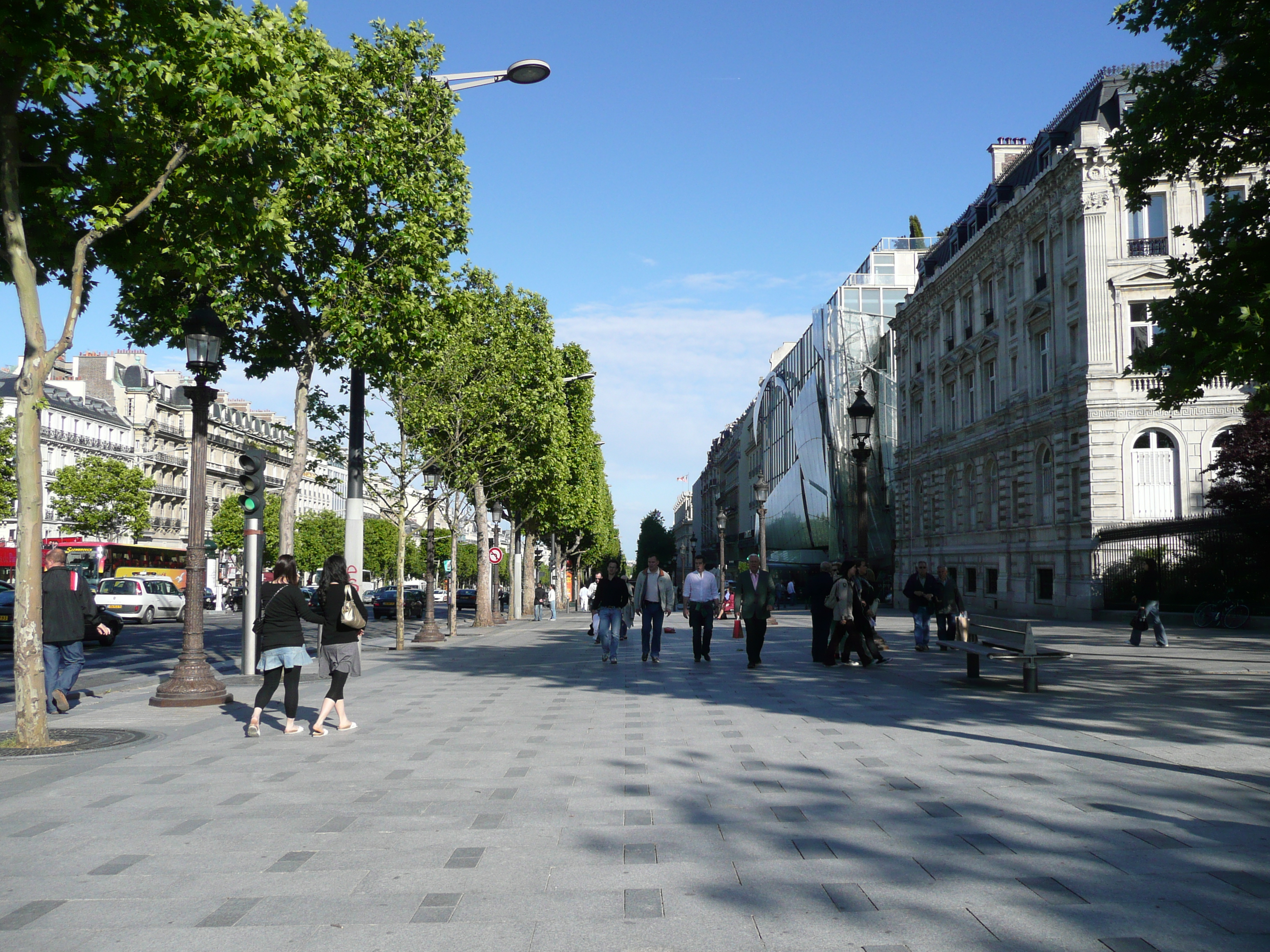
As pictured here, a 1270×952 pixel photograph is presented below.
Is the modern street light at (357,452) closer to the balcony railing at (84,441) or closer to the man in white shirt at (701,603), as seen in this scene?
the man in white shirt at (701,603)

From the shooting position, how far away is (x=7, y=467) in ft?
130

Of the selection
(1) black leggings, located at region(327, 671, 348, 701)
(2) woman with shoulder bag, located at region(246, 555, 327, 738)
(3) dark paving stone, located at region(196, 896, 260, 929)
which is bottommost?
(3) dark paving stone, located at region(196, 896, 260, 929)

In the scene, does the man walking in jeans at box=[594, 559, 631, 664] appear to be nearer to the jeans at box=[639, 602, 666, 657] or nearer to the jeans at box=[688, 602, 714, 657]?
the jeans at box=[639, 602, 666, 657]

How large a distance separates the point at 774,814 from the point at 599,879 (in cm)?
169

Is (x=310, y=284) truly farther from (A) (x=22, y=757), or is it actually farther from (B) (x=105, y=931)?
(B) (x=105, y=931)

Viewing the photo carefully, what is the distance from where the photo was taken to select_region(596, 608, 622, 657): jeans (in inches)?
731

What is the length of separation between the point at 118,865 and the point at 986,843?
4497 mm

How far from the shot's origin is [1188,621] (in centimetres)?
2722

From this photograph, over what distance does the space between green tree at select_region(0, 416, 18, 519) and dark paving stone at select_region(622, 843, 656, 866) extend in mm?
39118

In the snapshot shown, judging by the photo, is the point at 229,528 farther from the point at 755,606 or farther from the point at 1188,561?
the point at 755,606

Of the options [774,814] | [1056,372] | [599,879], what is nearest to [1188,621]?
[1056,372]

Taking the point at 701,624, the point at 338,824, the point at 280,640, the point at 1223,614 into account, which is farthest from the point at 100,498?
the point at 338,824

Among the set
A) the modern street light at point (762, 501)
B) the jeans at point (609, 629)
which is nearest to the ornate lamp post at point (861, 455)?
the jeans at point (609, 629)

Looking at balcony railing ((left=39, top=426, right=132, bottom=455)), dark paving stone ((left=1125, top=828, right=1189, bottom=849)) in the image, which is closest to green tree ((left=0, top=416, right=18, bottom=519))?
balcony railing ((left=39, top=426, right=132, bottom=455))
